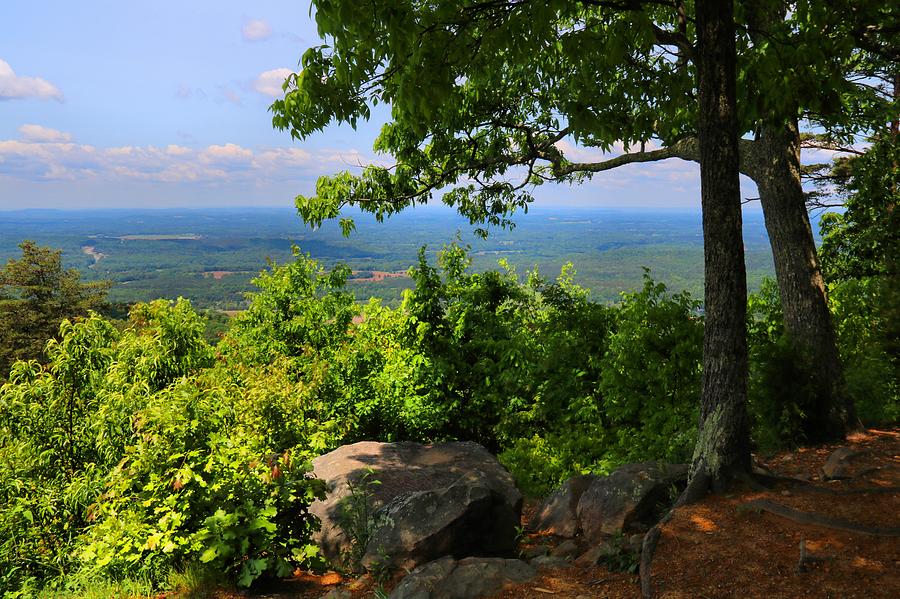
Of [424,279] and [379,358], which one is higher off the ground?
[424,279]

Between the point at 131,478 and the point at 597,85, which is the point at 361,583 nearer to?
the point at 131,478

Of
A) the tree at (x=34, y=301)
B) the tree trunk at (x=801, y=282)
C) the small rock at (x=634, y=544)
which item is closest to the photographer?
the small rock at (x=634, y=544)

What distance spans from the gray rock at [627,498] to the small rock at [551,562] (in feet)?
1.86

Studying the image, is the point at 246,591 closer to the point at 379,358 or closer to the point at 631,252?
the point at 379,358

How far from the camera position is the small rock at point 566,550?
18.8ft

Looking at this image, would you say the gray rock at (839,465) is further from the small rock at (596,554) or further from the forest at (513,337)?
the small rock at (596,554)

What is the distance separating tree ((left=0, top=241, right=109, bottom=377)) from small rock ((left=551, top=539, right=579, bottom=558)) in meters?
38.4

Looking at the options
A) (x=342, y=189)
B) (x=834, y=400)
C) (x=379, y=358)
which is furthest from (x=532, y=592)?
(x=379, y=358)

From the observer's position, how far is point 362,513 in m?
6.69

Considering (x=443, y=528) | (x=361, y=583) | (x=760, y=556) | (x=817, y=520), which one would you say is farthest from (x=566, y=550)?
(x=817, y=520)

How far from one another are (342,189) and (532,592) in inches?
346

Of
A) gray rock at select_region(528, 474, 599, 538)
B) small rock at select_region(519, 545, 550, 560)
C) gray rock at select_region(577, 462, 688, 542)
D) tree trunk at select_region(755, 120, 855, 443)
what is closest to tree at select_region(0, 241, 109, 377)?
gray rock at select_region(528, 474, 599, 538)

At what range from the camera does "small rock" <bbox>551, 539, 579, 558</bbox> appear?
5738 mm

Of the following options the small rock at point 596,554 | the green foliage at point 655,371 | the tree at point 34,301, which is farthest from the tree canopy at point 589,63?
the tree at point 34,301
